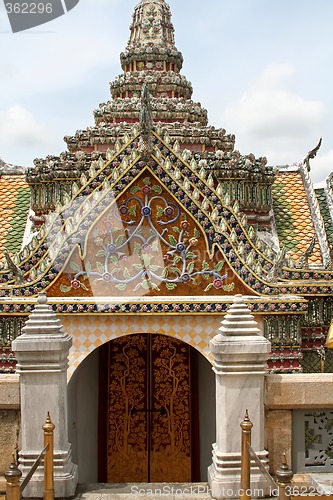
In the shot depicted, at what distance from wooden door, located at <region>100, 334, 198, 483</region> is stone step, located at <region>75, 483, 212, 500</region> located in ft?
13.1

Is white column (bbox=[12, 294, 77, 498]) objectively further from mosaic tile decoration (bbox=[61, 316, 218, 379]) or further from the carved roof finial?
the carved roof finial

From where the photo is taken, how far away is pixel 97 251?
30.2 feet

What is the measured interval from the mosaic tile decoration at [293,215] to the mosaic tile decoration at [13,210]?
5.10 m

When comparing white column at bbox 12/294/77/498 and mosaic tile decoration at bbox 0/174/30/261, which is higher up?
mosaic tile decoration at bbox 0/174/30/261

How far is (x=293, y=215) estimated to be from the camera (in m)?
12.9

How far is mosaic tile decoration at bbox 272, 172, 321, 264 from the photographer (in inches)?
475

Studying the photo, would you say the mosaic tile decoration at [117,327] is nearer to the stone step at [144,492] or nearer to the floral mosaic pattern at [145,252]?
the floral mosaic pattern at [145,252]

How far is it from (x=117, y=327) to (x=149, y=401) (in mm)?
2176

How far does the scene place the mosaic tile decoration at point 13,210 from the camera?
1228cm

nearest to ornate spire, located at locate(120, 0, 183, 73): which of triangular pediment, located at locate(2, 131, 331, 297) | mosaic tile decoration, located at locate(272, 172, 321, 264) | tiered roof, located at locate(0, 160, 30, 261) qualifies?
tiered roof, located at locate(0, 160, 30, 261)

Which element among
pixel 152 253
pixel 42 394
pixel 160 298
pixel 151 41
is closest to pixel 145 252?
pixel 152 253

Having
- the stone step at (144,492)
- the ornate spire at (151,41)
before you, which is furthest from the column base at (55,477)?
the ornate spire at (151,41)

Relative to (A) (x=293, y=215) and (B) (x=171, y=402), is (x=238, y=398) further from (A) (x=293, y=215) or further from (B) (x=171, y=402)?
(A) (x=293, y=215)

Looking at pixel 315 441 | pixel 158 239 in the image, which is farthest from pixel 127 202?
pixel 315 441
